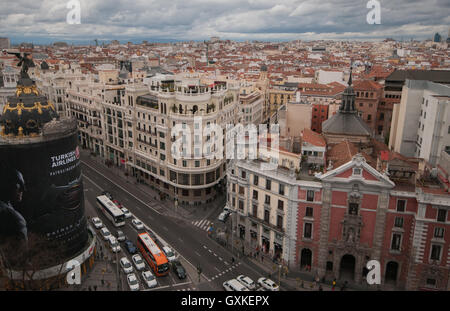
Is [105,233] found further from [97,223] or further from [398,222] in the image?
[398,222]

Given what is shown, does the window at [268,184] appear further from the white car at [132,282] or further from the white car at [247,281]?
the white car at [132,282]

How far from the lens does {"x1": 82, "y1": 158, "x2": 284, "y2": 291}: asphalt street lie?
62719 mm

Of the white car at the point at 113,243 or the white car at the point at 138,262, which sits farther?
the white car at the point at 113,243

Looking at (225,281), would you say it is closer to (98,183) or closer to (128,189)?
(128,189)

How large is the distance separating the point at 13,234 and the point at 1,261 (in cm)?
607

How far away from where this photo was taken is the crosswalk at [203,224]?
264 ft

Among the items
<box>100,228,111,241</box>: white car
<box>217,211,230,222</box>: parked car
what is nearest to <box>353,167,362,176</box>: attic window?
<box>217,211,230,222</box>: parked car

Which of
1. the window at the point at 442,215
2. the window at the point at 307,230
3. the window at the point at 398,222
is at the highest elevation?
the window at the point at 442,215

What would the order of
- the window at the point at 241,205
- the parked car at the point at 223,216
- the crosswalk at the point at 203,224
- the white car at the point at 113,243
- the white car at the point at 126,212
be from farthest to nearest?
1. the white car at the point at 126,212
2. the parked car at the point at 223,216
3. the crosswalk at the point at 203,224
4. the window at the point at 241,205
5. the white car at the point at 113,243

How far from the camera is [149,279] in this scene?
6062cm

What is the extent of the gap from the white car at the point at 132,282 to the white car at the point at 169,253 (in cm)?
782

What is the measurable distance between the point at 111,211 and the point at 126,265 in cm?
1871
